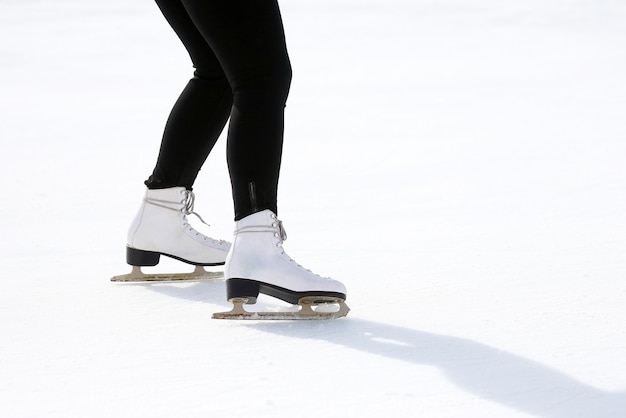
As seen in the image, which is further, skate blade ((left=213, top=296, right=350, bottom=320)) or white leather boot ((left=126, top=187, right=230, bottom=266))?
white leather boot ((left=126, top=187, right=230, bottom=266))

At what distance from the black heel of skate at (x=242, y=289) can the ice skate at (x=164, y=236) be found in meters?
0.31

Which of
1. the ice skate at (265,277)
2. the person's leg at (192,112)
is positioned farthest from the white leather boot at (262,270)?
the person's leg at (192,112)

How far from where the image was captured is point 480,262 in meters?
1.93

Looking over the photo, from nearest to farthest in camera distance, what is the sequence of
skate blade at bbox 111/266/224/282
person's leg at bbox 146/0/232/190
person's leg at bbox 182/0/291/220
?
person's leg at bbox 182/0/291/220 < person's leg at bbox 146/0/232/190 < skate blade at bbox 111/266/224/282

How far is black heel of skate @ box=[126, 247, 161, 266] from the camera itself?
1.92 metres

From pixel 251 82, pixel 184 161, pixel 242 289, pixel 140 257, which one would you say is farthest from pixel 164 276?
pixel 251 82

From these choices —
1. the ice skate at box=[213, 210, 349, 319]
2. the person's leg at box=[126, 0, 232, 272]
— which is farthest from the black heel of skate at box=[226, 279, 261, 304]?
the person's leg at box=[126, 0, 232, 272]

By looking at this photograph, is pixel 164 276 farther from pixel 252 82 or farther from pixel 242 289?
pixel 252 82

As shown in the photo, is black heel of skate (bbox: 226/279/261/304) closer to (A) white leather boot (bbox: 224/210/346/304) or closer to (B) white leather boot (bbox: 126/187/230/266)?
(A) white leather boot (bbox: 224/210/346/304)

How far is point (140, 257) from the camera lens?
6.30ft

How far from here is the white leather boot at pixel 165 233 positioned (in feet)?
6.28

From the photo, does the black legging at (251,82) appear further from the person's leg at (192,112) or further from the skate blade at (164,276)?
the skate blade at (164,276)

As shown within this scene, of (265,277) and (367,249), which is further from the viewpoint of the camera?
(367,249)

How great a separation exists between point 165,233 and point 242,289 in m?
0.34
